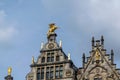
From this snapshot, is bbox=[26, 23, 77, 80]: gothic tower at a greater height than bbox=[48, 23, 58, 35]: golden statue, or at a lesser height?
lesser

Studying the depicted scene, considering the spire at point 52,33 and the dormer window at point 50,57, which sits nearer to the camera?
the dormer window at point 50,57

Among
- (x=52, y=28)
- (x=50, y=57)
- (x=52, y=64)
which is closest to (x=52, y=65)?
(x=52, y=64)

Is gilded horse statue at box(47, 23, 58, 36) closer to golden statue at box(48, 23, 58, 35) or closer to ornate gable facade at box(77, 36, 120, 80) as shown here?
golden statue at box(48, 23, 58, 35)

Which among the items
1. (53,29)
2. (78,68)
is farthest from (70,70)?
(53,29)

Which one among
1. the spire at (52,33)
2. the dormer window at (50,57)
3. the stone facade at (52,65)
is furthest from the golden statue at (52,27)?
the dormer window at (50,57)

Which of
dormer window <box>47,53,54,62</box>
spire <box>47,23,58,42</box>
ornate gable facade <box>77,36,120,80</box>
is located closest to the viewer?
ornate gable facade <box>77,36,120,80</box>

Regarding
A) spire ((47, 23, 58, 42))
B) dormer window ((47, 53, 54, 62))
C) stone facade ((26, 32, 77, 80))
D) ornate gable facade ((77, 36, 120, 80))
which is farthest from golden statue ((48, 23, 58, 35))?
ornate gable facade ((77, 36, 120, 80))

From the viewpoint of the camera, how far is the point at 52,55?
3012 inches

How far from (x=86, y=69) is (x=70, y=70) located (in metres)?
2.30

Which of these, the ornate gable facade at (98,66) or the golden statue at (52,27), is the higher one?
the golden statue at (52,27)

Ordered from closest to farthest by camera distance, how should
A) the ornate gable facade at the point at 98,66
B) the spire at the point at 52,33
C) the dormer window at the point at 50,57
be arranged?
1. the ornate gable facade at the point at 98,66
2. the dormer window at the point at 50,57
3. the spire at the point at 52,33

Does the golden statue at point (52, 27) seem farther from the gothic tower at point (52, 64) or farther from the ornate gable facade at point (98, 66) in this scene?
the ornate gable facade at point (98, 66)

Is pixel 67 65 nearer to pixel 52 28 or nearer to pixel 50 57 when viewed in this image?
pixel 50 57

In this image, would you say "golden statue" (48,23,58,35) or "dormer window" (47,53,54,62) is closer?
"dormer window" (47,53,54,62)
